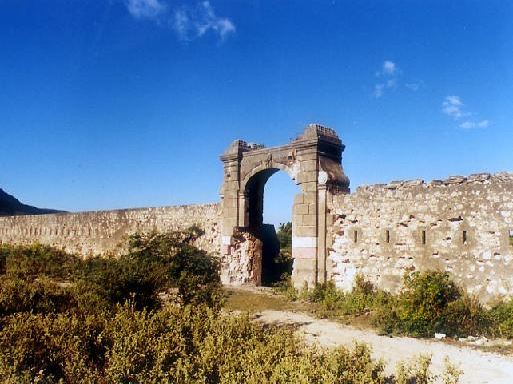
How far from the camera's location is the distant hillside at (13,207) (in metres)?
43.7

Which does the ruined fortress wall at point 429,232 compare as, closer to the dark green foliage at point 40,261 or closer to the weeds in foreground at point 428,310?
the weeds in foreground at point 428,310

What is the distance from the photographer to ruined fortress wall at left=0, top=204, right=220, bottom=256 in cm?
1497

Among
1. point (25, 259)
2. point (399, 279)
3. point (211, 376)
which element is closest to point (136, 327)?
point (211, 376)

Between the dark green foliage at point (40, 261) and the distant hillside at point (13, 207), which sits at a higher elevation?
the distant hillside at point (13, 207)

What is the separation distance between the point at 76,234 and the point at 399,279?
49.8 feet

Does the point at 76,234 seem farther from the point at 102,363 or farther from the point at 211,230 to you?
the point at 102,363

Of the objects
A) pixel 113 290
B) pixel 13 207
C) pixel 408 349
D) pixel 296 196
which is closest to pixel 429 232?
pixel 408 349

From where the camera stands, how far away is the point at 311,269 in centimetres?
1121

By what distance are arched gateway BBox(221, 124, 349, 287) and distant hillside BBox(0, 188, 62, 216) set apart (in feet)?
117

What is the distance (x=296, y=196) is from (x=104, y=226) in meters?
10.2

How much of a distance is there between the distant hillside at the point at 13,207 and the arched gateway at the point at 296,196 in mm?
35772

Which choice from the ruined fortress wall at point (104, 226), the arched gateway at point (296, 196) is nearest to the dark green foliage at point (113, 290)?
the arched gateway at point (296, 196)

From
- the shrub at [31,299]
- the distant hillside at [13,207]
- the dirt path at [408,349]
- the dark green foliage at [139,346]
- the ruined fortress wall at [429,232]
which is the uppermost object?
the distant hillside at [13,207]

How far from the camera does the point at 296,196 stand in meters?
11.8
